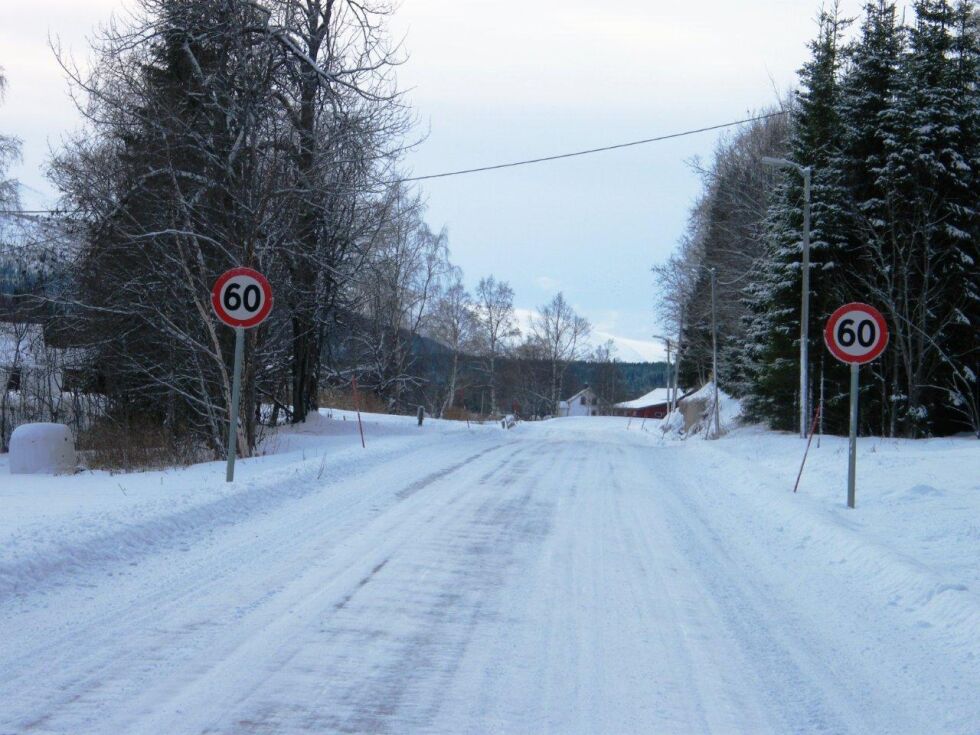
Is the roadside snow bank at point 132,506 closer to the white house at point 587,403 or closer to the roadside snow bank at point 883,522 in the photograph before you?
the roadside snow bank at point 883,522

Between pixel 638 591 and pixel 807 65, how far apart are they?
1246 inches

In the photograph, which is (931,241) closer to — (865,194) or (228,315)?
(865,194)

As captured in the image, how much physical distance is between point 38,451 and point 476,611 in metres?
14.9

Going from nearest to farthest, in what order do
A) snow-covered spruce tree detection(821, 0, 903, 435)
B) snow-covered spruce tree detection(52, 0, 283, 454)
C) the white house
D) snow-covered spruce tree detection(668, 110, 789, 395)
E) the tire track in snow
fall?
the tire track in snow
snow-covered spruce tree detection(52, 0, 283, 454)
snow-covered spruce tree detection(821, 0, 903, 435)
snow-covered spruce tree detection(668, 110, 789, 395)
the white house

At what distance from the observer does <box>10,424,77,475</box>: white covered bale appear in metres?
18.2

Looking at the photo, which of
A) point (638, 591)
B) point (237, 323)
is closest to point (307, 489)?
point (237, 323)

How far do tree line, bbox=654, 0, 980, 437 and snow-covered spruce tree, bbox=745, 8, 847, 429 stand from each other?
0.18 ft

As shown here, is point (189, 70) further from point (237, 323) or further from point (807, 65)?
point (807, 65)

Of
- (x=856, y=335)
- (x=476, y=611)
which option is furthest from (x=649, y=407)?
(x=476, y=611)

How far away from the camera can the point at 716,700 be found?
494 centimetres

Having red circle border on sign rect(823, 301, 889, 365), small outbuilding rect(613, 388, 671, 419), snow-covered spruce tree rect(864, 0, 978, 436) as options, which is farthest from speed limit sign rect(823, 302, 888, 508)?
small outbuilding rect(613, 388, 671, 419)

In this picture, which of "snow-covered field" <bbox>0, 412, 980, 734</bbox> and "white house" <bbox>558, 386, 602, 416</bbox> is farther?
"white house" <bbox>558, 386, 602, 416</bbox>

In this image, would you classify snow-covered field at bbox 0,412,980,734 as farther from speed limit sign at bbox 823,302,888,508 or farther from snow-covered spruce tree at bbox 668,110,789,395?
snow-covered spruce tree at bbox 668,110,789,395

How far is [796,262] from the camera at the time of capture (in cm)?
2900
